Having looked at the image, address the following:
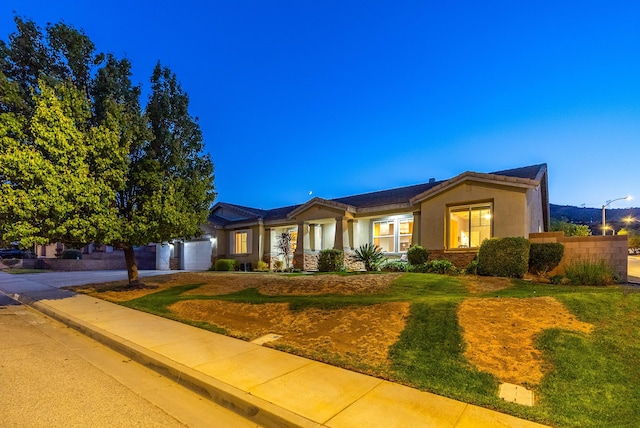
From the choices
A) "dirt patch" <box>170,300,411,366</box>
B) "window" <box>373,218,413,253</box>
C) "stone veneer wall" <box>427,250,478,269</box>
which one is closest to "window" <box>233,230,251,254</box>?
"window" <box>373,218,413,253</box>

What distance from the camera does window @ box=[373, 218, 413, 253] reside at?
18.8m

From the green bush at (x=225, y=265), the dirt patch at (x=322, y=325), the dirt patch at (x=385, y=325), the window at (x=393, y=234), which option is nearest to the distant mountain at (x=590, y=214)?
the window at (x=393, y=234)

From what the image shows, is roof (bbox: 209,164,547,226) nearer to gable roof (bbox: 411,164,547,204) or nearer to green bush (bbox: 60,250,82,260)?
gable roof (bbox: 411,164,547,204)

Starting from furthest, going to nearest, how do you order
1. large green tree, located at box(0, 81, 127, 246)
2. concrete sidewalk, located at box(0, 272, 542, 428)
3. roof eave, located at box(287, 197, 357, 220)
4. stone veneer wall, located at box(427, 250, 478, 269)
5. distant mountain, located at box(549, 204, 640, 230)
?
distant mountain, located at box(549, 204, 640, 230) → roof eave, located at box(287, 197, 357, 220) → stone veneer wall, located at box(427, 250, 478, 269) → large green tree, located at box(0, 81, 127, 246) → concrete sidewalk, located at box(0, 272, 542, 428)

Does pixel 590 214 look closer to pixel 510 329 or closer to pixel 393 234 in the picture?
pixel 393 234

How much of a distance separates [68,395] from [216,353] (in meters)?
2.06

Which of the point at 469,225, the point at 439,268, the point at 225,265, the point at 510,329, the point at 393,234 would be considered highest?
the point at 469,225

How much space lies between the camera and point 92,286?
1530 cm

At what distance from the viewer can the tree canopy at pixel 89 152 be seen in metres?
9.52

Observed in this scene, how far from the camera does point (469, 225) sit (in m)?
15.0

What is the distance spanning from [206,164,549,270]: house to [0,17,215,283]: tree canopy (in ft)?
26.7

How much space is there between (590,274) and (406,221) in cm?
923

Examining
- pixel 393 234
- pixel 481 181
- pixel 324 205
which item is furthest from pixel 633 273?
pixel 324 205

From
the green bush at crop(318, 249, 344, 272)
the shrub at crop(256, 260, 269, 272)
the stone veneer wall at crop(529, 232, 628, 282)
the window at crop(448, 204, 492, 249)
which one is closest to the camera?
the stone veneer wall at crop(529, 232, 628, 282)
